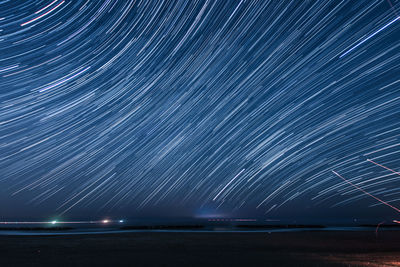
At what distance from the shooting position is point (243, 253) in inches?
543

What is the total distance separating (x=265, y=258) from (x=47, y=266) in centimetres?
724

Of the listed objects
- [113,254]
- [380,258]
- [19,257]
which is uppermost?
[380,258]

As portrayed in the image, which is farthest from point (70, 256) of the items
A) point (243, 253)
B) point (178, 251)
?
point (243, 253)

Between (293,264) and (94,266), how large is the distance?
247 inches

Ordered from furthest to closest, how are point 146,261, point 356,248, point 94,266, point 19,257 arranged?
point 356,248 → point 19,257 → point 146,261 → point 94,266

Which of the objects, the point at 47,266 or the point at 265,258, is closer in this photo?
the point at 47,266

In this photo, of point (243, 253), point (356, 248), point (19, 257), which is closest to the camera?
point (19, 257)

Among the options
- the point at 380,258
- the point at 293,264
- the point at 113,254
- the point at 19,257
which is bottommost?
the point at 19,257

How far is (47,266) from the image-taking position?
10906mm

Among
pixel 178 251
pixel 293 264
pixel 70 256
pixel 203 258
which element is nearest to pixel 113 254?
pixel 70 256

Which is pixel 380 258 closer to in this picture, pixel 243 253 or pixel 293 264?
pixel 293 264

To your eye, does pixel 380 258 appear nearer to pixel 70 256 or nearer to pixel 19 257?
pixel 70 256

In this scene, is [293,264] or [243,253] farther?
[243,253]

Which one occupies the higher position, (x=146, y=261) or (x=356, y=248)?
(x=356, y=248)
